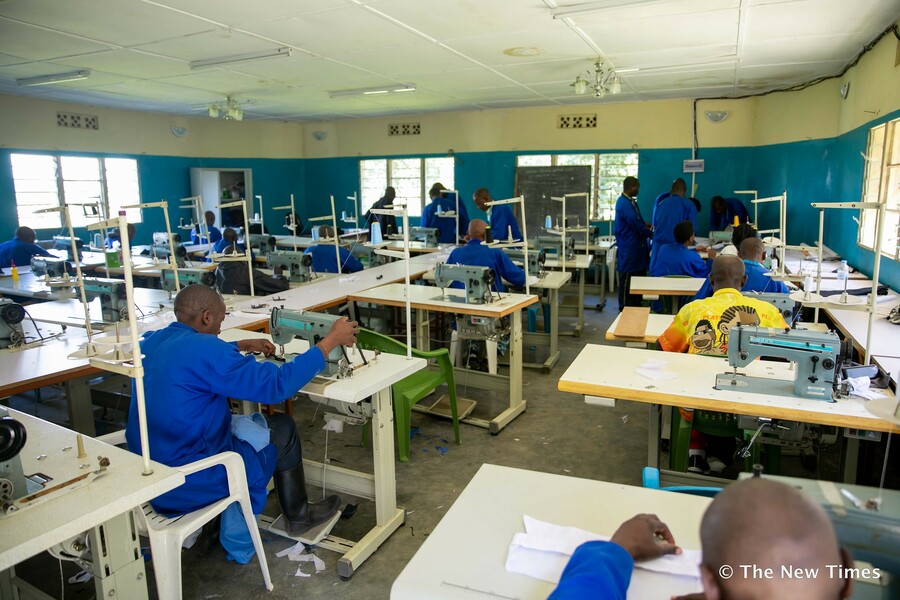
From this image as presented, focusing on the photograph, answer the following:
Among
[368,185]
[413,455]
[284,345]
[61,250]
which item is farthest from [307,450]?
[368,185]

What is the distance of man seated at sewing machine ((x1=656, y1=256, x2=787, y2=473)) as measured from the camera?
2625 millimetres

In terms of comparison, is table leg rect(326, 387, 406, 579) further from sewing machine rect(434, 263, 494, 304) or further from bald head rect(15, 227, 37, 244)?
bald head rect(15, 227, 37, 244)

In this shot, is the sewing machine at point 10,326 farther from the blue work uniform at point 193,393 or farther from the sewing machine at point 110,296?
the blue work uniform at point 193,393

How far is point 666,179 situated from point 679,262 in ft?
14.6

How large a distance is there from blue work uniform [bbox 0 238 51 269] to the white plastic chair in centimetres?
560

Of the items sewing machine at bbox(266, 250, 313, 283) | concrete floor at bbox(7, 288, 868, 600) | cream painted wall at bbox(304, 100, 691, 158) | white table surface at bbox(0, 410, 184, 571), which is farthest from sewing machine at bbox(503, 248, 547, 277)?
cream painted wall at bbox(304, 100, 691, 158)

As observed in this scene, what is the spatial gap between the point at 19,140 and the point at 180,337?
801 cm

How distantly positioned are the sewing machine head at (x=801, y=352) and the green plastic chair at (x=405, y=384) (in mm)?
1634

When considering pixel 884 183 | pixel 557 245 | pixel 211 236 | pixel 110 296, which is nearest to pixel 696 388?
pixel 110 296

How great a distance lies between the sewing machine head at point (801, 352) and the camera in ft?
6.98

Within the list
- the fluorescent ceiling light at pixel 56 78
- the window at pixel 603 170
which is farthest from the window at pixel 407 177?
the fluorescent ceiling light at pixel 56 78

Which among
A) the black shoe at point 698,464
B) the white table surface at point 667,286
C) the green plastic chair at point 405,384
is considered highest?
the white table surface at point 667,286

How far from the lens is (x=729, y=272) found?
297 centimetres

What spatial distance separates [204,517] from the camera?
6.62ft
